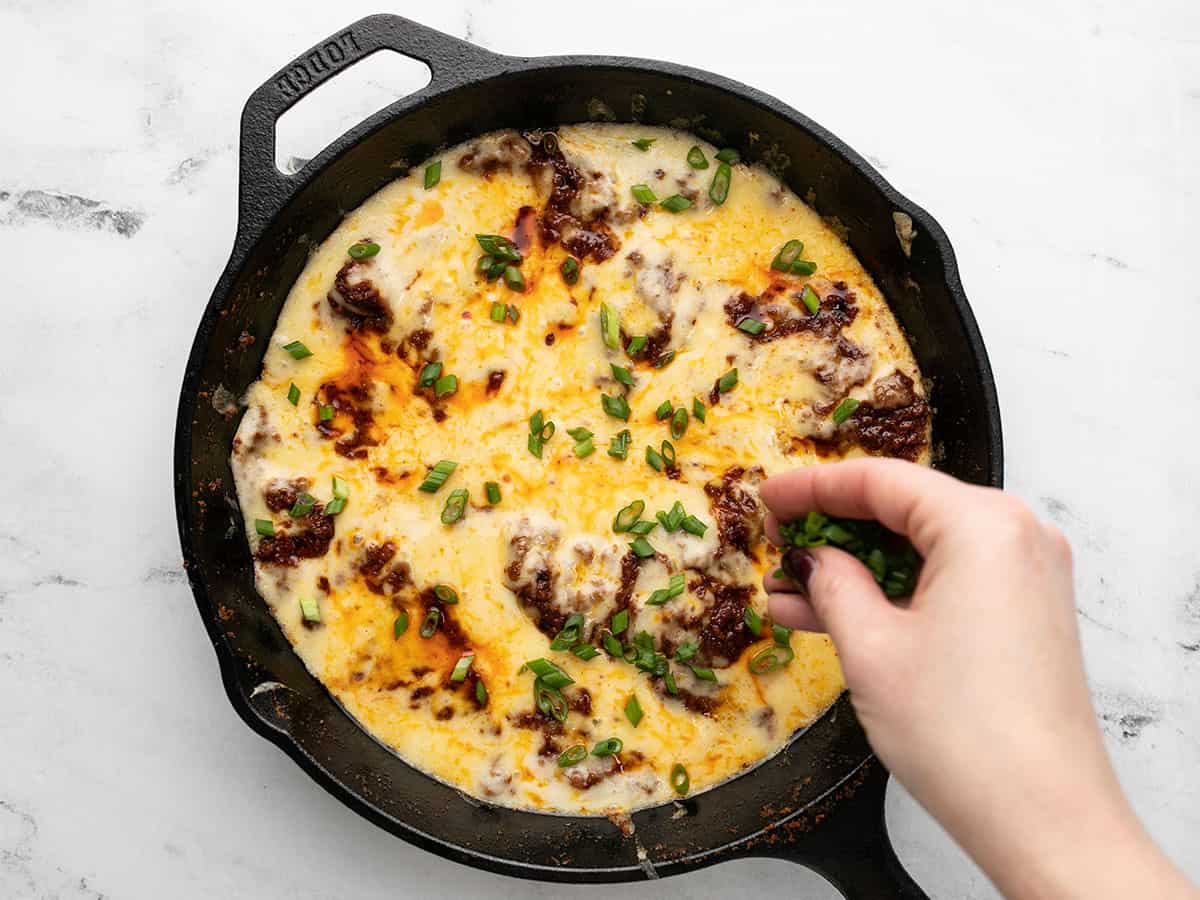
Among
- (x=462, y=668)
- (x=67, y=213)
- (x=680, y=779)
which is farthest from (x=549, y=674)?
(x=67, y=213)

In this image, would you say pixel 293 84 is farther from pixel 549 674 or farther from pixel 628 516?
pixel 549 674

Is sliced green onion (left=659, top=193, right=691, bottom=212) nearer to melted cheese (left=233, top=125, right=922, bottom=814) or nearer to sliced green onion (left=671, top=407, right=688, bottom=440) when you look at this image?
melted cheese (left=233, top=125, right=922, bottom=814)

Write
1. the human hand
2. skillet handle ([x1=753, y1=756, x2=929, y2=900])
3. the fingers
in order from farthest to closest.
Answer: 1. skillet handle ([x1=753, y1=756, x2=929, y2=900])
2. the fingers
3. the human hand

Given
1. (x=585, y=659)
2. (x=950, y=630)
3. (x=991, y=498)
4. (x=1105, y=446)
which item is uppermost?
(x=991, y=498)

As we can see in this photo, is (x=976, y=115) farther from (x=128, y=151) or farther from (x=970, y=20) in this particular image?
(x=128, y=151)

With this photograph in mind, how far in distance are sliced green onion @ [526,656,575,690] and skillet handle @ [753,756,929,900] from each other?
763 millimetres

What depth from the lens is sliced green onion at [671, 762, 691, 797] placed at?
333 centimetres

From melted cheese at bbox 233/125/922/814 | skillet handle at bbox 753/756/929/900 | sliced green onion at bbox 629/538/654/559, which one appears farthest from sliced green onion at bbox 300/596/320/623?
skillet handle at bbox 753/756/929/900

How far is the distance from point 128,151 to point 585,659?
2.30m

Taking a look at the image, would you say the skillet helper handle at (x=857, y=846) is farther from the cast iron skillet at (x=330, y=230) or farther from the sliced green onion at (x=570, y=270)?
the sliced green onion at (x=570, y=270)

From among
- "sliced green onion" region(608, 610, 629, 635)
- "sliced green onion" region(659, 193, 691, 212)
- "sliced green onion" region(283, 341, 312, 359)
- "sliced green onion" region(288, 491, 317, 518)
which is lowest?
"sliced green onion" region(608, 610, 629, 635)

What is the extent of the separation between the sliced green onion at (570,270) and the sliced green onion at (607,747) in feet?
4.70

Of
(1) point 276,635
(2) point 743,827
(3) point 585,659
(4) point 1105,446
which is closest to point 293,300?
(1) point 276,635

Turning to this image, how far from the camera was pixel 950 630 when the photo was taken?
191 cm
